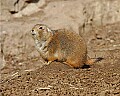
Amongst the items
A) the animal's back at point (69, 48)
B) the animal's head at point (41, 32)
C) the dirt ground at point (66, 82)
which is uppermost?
the animal's head at point (41, 32)

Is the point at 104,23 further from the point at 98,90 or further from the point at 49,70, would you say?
the point at 98,90

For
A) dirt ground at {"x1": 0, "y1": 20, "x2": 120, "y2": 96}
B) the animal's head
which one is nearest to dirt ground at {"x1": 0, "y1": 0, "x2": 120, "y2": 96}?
dirt ground at {"x1": 0, "y1": 20, "x2": 120, "y2": 96}

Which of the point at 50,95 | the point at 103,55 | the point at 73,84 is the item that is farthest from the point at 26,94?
the point at 103,55

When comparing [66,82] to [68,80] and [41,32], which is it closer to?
[68,80]

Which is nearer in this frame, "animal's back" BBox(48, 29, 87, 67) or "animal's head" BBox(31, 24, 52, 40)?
"animal's back" BBox(48, 29, 87, 67)

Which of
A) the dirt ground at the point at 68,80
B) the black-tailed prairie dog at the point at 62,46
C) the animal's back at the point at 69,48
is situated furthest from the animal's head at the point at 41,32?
the dirt ground at the point at 68,80

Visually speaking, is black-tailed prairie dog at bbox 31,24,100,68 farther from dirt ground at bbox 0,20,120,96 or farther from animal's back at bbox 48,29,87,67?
dirt ground at bbox 0,20,120,96

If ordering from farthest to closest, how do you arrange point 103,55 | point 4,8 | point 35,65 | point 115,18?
1. point 115,18
2. point 4,8
3. point 35,65
4. point 103,55

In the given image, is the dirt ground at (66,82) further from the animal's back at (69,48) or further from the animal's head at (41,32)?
the animal's head at (41,32)

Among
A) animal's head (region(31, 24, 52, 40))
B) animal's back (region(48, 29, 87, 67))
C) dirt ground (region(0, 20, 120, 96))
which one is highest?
animal's head (region(31, 24, 52, 40))
